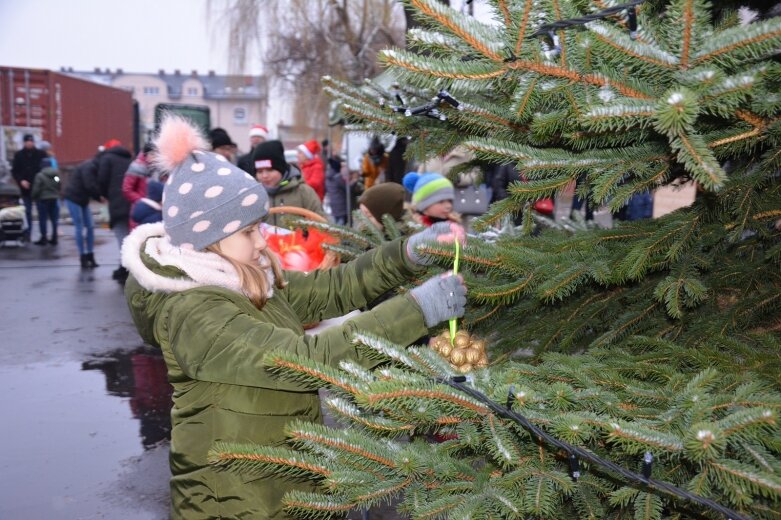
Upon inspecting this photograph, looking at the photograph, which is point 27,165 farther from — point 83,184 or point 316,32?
point 316,32

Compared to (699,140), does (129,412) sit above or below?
below

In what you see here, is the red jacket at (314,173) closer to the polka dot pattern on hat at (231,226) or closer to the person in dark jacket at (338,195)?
the person in dark jacket at (338,195)

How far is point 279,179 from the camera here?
283 inches

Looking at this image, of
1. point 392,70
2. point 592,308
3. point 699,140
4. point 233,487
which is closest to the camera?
point 699,140

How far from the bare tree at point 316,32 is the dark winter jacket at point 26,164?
899 centimetres

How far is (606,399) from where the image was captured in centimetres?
162

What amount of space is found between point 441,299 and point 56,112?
24534 mm

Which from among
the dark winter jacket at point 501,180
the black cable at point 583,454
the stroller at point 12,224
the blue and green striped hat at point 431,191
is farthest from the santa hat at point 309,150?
the black cable at point 583,454

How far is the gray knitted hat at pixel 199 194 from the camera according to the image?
2.22 m

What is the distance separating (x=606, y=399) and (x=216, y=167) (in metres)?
1.35

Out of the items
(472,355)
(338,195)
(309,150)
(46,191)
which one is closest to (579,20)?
(472,355)

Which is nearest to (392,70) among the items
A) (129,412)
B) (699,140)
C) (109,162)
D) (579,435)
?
(699,140)

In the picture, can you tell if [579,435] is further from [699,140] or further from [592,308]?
[592,308]

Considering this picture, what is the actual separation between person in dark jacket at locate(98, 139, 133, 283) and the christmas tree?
30.8 feet
